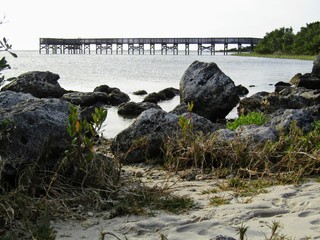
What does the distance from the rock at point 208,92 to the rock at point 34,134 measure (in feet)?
25.7

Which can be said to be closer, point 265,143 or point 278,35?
point 265,143

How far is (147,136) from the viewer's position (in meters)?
7.91

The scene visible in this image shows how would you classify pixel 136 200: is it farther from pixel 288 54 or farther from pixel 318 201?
pixel 288 54

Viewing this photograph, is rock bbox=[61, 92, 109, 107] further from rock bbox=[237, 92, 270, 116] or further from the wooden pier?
the wooden pier

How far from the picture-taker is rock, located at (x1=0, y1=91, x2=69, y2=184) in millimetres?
5324

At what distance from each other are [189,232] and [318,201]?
1387 mm

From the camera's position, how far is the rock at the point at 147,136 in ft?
25.5

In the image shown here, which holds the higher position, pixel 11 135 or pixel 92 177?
pixel 11 135

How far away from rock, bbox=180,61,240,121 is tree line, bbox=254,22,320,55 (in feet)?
166

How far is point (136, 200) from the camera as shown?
211 inches

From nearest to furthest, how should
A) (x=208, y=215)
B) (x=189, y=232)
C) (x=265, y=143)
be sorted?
(x=189, y=232)
(x=208, y=215)
(x=265, y=143)

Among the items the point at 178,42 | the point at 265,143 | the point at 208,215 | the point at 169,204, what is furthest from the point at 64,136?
the point at 178,42

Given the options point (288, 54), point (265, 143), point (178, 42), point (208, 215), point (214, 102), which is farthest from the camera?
point (178, 42)

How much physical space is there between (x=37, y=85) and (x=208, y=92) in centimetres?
649
